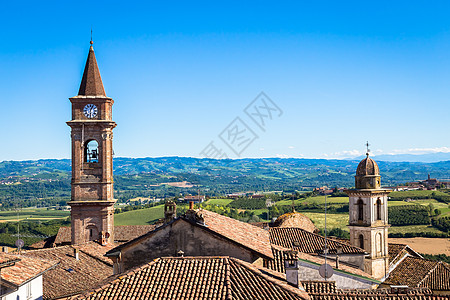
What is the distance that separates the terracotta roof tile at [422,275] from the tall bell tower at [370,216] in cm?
122

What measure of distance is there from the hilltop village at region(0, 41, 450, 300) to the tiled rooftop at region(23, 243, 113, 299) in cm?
7

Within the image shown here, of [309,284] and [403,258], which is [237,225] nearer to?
[309,284]

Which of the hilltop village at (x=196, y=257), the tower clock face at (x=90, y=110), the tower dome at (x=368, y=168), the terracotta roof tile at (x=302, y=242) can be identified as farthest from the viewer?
the tower clock face at (x=90, y=110)

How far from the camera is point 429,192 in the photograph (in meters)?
106

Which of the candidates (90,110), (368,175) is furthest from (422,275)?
(90,110)

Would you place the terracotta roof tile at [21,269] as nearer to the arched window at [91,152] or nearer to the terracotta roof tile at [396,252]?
the arched window at [91,152]

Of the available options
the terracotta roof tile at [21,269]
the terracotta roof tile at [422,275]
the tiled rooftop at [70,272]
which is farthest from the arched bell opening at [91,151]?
the terracotta roof tile at [422,275]

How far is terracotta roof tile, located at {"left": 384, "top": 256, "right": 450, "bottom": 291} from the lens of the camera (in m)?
31.7

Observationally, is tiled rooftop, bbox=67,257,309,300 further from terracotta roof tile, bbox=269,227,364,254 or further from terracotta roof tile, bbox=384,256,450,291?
terracotta roof tile, bbox=384,256,450,291

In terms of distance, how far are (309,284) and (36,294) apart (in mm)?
10650

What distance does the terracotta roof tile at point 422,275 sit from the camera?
31.7m

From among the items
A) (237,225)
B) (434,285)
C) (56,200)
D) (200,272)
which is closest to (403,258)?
(434,285)

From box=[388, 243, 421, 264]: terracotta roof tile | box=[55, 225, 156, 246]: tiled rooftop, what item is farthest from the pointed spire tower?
box=[388, 243, 421, 264]: terracotta roof tile

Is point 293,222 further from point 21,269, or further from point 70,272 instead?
point 21,269
